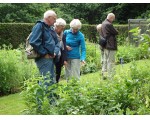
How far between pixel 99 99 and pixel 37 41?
1.44 metres

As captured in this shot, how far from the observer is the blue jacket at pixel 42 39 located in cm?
569

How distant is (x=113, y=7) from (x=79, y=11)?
275 centimetres

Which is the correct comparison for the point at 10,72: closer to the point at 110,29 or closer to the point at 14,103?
the point at 14,103

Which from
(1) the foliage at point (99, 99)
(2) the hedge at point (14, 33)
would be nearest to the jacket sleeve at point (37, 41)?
(1) the foliage at point (99, 99)

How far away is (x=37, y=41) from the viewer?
18.7 ft

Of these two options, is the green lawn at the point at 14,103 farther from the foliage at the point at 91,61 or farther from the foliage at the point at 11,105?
the foliage at the point at 91,61

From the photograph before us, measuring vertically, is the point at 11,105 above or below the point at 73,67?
below

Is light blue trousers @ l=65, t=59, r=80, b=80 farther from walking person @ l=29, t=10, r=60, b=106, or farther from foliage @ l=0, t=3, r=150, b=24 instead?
foliage @ l=0, t=3, r=150, b=24

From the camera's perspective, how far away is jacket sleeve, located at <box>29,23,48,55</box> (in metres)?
5.68

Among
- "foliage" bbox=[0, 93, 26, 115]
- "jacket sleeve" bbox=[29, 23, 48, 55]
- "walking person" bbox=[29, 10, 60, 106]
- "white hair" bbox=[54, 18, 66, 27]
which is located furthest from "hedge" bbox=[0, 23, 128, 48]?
"jacket sleeve" bbox=[29, 23, 48, 55]

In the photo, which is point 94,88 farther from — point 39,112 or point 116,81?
point 39,112

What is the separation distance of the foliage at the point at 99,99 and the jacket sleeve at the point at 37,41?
2.59ft

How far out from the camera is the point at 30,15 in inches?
922

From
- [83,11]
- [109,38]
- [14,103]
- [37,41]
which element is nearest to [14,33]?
[109,38]
